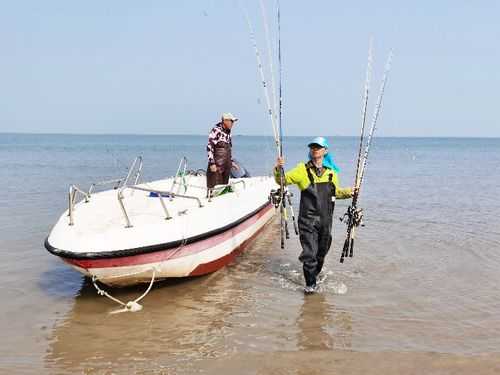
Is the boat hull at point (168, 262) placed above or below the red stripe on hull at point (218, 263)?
above

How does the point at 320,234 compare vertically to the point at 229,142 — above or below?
below

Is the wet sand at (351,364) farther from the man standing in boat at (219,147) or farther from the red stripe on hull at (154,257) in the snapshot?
the man standing in boat at (219,147)

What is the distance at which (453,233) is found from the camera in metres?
10.5

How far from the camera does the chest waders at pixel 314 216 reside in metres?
6.13

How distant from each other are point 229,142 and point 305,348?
15.2 feet

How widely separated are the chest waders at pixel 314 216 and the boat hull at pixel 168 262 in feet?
4.37

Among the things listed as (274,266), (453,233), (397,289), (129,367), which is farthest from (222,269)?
(453,233)

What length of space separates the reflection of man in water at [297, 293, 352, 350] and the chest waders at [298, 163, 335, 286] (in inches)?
21.0

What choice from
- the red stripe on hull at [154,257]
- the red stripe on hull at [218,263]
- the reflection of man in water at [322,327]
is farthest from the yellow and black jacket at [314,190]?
the red stripe on hull at [218,263]

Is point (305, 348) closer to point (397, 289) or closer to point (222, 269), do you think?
point (397, 289)

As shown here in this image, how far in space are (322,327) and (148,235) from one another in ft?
7.17

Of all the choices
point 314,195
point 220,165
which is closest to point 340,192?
point 314,195

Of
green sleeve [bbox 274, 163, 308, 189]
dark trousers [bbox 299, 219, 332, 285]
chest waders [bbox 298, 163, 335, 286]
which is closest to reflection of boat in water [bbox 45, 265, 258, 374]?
dark trousers [bbox 299, 219, 332, 285]

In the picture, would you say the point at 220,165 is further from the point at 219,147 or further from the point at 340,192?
the point at 340,192
